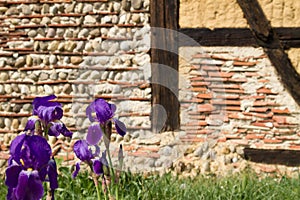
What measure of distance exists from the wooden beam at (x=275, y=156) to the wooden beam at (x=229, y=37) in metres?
0.99

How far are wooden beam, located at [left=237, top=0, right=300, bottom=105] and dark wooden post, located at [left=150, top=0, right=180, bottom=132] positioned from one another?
2.34 ft

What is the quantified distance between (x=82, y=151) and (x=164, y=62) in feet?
12.5

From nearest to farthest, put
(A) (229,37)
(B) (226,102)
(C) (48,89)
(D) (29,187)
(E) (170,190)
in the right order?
(D) (29,187)
(E) (170,190)
(A) (229,37)
(B) (226,102)
(C) (48,89)

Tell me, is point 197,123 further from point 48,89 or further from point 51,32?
point 51,32

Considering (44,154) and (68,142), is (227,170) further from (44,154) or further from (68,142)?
(44,154)

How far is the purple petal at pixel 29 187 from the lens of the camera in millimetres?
1638

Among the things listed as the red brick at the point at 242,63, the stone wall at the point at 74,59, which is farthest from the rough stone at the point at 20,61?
the red brick at the point at 242,63

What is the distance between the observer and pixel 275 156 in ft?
19.1

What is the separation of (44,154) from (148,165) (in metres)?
4.44

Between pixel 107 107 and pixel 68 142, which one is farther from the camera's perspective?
pixel 68 142

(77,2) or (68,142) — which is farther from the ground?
(77,2)

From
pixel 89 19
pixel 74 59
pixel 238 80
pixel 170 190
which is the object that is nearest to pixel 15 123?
pixel 74 59

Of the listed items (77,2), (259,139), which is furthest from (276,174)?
(77,2)

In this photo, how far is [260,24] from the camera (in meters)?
5.76
